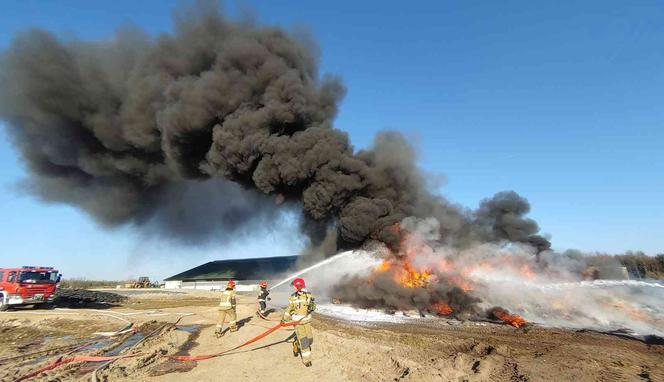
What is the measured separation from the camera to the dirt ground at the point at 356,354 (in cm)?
754

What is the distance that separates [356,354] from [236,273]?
120 feet

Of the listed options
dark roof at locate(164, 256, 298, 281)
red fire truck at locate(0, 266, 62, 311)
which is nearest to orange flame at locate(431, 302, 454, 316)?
red fire truck at locate(0, 266, 62, 311)

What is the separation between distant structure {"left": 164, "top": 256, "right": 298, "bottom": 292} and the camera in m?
38.9

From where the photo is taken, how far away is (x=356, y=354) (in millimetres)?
9039

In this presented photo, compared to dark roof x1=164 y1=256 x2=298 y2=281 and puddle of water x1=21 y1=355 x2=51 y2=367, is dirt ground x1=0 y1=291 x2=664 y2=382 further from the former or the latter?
dark roof x1=164 y1=256 x2=298 y2=281

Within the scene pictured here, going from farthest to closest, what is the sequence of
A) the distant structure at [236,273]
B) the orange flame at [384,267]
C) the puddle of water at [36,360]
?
the distant structure at [236,273] → the orange flame at [384,267] → the puddle of water at [36,360]

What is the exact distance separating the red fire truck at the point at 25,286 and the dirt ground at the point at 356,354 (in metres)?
6.85

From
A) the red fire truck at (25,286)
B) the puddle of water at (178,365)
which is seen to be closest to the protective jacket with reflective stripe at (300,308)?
the puddle of water at (178,365)

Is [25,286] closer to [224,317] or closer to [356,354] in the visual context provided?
[224,317]

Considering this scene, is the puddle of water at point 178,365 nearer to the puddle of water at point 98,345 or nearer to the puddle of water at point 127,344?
the puddle of water at point 127,344

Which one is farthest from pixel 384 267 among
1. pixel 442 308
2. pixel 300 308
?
pixel 300 308

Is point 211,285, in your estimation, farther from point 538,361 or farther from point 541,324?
point 538,361

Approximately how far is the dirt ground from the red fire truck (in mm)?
6848

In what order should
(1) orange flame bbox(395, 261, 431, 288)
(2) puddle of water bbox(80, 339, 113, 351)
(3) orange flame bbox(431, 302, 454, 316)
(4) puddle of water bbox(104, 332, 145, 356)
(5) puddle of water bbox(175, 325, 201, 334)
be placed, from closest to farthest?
(4) puddle of water bbox(104, 332, 145, 356) → (2) puddle of water bbox(80, 339, 113, 351) → (5) puddle of water bbox(175, 325, 201, 334) → (3) orange flame bbox(431, 302, 454, 316) → (1) orange flame bbox(395, 261, 431, 288)
